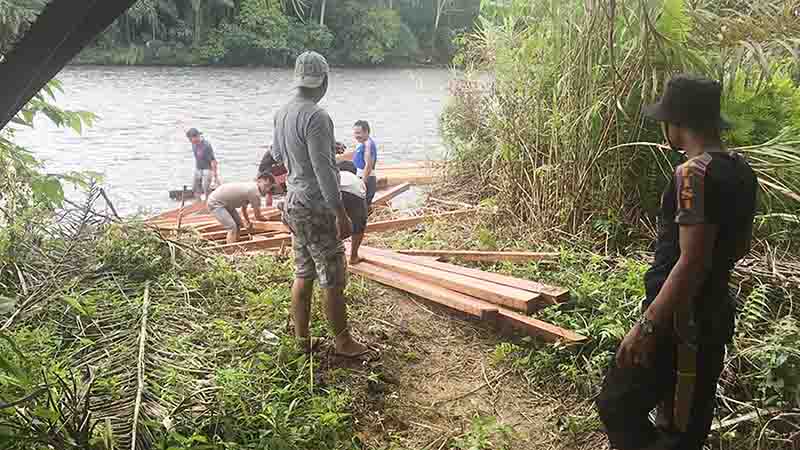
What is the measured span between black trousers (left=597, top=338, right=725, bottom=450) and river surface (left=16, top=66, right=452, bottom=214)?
8.01 m

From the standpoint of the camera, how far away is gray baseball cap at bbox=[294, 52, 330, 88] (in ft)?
11.1

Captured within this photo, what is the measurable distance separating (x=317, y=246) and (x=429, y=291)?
1442 millimetres

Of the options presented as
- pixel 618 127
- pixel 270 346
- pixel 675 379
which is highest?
pixel 618 127

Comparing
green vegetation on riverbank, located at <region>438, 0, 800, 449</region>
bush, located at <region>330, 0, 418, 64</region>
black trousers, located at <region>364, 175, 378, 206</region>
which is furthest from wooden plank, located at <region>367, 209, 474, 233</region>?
bush, located at <region>330, 0, 418, 64</region>

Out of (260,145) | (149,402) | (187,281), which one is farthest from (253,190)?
(260,145)

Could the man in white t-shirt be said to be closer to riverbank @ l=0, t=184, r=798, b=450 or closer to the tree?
riverbank @ l=0, t=184, r=798, b=450

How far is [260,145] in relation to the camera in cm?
1838

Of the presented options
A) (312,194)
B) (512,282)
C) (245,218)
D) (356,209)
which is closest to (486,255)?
(512,282)

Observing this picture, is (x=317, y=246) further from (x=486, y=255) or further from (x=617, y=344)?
(x=486, y=255)

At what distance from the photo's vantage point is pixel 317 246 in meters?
3.53

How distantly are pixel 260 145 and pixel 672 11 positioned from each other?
14.9 metres

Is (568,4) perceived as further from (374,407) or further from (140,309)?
(140,309)

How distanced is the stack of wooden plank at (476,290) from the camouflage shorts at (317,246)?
1210mm

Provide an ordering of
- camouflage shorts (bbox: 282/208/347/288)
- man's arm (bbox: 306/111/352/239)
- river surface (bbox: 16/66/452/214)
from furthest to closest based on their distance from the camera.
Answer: river surface (bbox: 16/66/452/214)
camouflage shorts (bbox: 282/208/347/288)
man's arm (bbox: 306/111/352/239)
